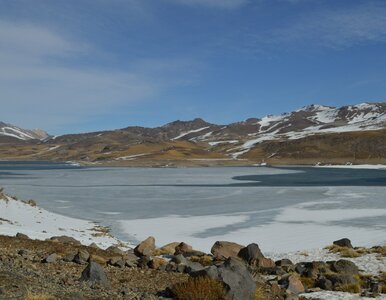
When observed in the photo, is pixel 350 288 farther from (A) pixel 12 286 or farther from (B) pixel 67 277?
(A) pixel 12 286

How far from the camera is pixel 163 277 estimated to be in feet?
47.0

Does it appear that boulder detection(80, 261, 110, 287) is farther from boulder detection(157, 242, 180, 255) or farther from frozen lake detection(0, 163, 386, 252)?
frozen lake detection(0, 163, 386, 252)

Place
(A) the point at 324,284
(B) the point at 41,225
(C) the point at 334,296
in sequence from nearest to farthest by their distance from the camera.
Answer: (C) the point at 334,296
(A) the point at 324,284
(B) the point at 41,225

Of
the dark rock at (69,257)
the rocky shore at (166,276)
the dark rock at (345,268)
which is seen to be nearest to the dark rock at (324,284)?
the rocky shore at (166,276)

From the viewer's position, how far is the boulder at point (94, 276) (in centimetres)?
1228

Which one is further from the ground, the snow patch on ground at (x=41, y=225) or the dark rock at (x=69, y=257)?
the dark rock at (x=69, y=257)

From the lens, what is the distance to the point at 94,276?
12.5m

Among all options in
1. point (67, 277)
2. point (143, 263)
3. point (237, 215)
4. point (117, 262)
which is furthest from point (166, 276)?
point (237, 215)

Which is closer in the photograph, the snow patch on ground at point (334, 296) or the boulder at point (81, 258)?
the snow patch on ground at point (334, 296)

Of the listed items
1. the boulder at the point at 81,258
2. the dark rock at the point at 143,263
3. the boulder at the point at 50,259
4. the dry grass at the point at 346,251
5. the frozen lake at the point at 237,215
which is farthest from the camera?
the frozen lake at the point at 237,215

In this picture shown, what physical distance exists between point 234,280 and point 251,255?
749 centimetres

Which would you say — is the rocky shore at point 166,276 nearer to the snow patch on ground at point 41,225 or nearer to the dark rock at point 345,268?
the dark rock at point 345,268

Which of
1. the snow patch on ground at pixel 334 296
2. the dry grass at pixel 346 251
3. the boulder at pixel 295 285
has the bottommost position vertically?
the dry grass at pixel 346 251

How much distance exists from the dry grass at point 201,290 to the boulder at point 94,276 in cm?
207
